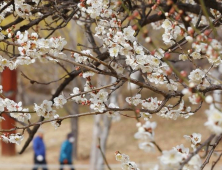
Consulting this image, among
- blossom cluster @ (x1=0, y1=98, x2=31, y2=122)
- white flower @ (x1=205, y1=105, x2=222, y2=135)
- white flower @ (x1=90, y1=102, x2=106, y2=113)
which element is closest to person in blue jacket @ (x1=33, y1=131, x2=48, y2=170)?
blossom cluster @ (x1=0, y1=98, x2=31, y2=122)

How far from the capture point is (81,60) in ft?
8.51

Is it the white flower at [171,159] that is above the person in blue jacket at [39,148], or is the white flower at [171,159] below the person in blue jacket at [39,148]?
below

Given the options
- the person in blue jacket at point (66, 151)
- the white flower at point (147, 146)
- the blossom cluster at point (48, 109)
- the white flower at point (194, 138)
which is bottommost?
the white flower at point (147, 146)

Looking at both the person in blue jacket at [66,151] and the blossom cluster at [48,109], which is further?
the person in blue jacket at [66,151]

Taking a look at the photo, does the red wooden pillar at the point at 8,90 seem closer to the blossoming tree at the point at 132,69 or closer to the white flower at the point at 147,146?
the blossoming tree at the point at 132,69

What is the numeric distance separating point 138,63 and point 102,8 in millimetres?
748

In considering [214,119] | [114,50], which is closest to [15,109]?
[114,50]

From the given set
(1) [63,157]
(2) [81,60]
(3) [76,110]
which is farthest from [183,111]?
(3) [76,110]

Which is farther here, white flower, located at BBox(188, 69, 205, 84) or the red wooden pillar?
the red wooden pillar

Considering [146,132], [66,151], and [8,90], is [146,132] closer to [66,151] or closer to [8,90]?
[66,151]

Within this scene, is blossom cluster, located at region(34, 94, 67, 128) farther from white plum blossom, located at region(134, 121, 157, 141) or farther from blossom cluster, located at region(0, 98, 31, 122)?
white plum blossom, located at region(134, 121, 157, 141)

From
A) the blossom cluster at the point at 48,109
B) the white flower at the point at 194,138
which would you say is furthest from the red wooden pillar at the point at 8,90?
the white flower at the point at 194,138

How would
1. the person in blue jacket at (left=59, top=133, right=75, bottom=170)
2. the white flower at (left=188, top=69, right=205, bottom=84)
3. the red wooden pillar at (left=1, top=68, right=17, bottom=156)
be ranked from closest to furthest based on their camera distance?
the white flower at (left=188, top=69, right=205, bottom=84) → the person in blue jacket at (left=59, top=133, right=75, bottom=170) → the red wooden pillar at (left=1, top=68, right=17, bottom=156)

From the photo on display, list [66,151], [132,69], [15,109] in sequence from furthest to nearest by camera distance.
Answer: [66,151] < [15,109] < [132,69]
